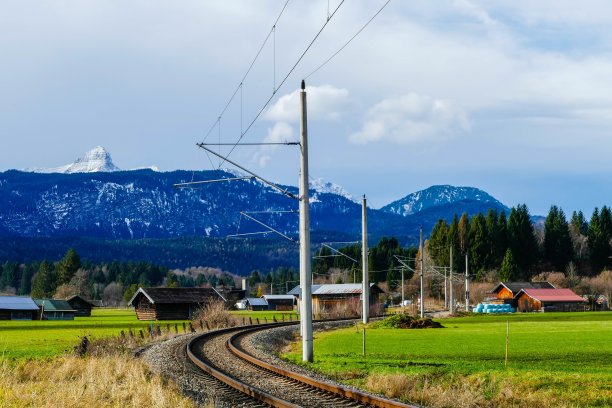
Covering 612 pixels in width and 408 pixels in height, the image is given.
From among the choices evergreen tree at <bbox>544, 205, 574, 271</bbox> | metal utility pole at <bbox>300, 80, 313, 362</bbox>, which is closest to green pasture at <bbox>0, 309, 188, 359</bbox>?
metal utility pole at <bbox>300, 80, 313, 362</bbox>

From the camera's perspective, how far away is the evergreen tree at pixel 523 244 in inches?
6722

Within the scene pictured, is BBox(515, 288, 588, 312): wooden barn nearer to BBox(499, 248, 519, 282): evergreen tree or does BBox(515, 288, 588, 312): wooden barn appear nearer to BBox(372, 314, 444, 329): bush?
BBox(499, 248, 519, 282): evergreen tree

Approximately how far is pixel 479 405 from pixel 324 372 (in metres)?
8.06

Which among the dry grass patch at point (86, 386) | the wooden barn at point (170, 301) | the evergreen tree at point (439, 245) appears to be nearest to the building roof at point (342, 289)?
the wooden barn at point (170, 301)

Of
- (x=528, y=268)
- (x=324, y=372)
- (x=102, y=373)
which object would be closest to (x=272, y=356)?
(x=324, y=372)

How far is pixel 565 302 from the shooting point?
132750mm

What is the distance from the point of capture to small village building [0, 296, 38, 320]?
384ft

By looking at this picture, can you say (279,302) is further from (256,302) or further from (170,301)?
(170,301)

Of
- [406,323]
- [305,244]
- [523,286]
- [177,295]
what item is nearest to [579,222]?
[523,286]

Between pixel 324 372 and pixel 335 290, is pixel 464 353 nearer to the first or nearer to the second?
pixel 324 372

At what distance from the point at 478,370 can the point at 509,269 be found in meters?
139

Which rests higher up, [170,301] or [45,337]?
[170,301]

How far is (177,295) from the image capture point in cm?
11344

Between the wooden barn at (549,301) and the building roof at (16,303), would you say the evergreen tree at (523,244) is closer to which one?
the wooden barn at (549,301)
